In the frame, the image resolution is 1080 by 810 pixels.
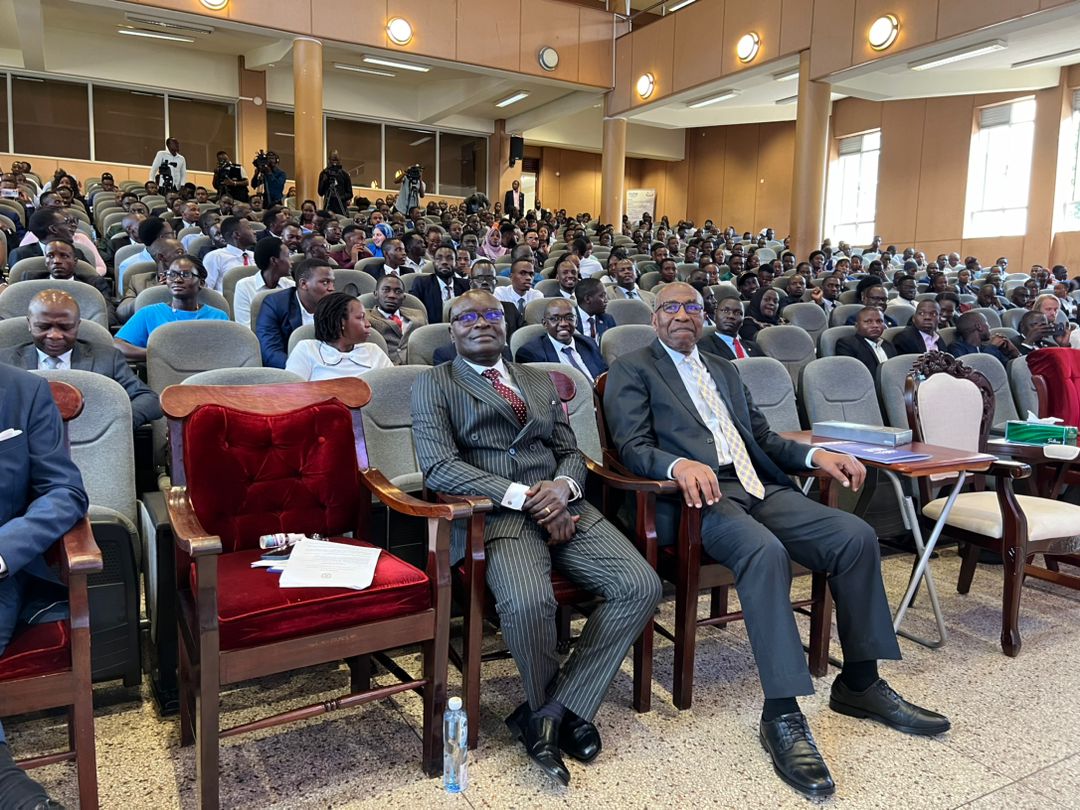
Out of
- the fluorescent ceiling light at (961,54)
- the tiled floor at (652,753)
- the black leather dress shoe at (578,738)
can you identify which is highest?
the fluorescent ceiling light at (961,54)

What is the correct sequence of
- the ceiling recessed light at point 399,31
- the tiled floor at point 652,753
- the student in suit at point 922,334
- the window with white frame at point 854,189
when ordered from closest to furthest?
the tiled floor at point 652,753, the student in suit at point 922,334, the ceiling recessed light at point 399,31, the window with white frame at point 854,189

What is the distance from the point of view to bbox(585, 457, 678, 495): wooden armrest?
6.84ft

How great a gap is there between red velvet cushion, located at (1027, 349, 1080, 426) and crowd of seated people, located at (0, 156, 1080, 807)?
1.13 meters

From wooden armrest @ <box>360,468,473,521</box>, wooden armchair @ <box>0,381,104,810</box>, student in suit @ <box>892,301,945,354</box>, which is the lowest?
wooden armchair @ <box>0,381,104,810</box>

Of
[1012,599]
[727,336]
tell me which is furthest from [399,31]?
[1012,599]

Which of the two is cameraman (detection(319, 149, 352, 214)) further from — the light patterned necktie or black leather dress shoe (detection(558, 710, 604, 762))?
black leather dress shoe (detection(558, 710, 604, 762))

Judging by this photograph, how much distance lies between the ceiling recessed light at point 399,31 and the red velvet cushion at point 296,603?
11728 millimetres

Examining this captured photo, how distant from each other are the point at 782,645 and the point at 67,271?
396cm

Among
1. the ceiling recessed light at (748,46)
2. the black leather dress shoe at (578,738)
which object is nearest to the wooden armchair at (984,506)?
the black leather dress shoe at (578,738)

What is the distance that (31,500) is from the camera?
1660 millimetres

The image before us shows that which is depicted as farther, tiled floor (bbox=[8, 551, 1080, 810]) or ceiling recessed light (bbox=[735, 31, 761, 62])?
ceiling recessed light (bbox=[735, 31, 761, 62])

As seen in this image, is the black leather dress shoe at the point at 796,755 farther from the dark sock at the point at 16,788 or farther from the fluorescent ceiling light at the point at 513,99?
the fluorescent ceiling light at the point at 513,99

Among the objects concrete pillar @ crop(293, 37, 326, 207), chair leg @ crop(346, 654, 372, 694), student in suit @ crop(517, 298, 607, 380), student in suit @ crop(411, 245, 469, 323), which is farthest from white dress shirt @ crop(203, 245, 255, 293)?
concrete pillar @ crop(293, 37, 326, 207)

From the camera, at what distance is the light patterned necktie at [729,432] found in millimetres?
2307
